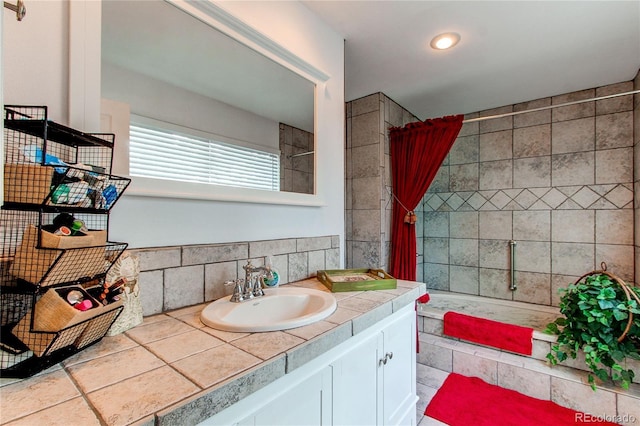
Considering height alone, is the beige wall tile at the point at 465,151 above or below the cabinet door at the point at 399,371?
above

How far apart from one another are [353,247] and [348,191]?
52 cm

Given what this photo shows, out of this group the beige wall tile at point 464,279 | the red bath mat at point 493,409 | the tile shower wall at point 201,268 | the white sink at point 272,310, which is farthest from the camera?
the beige wall tile at point 464,279

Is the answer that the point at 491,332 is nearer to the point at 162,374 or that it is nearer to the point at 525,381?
the point at 525,381

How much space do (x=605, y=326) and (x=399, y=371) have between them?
127 centimetres

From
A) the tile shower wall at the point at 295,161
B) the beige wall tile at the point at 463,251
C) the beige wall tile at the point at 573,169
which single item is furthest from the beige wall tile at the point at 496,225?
the tile shower wall at the point at 295,161

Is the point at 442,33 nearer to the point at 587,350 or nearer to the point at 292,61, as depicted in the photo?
the point at 292,61

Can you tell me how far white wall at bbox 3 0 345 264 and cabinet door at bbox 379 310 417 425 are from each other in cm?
66

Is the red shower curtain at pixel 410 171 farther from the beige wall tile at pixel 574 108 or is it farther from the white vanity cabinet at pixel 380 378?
the beige wall tile at pixel 574 108

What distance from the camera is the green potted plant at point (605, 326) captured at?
162 cm

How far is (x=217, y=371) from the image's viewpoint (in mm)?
653

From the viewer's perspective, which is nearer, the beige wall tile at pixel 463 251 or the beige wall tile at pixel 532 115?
the beige wall tile at pixel 532 115

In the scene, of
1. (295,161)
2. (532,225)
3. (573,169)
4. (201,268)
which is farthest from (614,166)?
(201,268)

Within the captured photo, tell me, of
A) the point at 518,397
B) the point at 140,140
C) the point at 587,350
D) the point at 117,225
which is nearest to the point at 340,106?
the point at 140,140

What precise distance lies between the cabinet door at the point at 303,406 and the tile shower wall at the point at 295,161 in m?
0.90
